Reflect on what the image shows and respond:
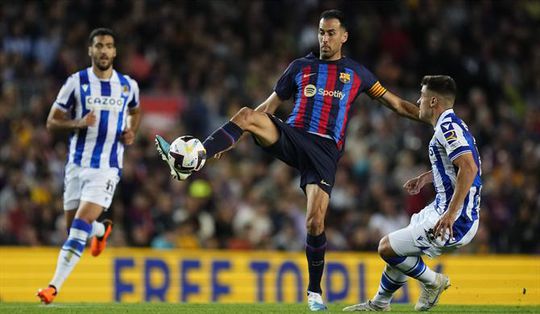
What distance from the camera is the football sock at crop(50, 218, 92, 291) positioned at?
10.8 metres

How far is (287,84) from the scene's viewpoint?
34.2 feet

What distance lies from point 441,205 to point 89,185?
381 cm

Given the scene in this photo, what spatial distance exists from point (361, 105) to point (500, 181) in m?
2.87

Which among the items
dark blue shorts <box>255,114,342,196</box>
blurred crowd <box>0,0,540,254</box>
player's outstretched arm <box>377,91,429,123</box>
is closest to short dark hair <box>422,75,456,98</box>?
player's outstretched arm <box>377,91,429,123</box>

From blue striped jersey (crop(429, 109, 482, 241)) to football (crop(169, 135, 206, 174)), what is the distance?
2107mm

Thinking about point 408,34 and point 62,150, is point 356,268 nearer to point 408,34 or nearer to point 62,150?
point 62,150

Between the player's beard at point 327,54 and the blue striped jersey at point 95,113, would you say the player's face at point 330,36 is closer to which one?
the player's beard at point 327,54

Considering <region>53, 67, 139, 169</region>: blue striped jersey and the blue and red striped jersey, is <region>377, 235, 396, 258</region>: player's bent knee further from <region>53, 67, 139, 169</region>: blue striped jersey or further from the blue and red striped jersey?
<region>53, 67, 139, 169</region>: blue striped jersey

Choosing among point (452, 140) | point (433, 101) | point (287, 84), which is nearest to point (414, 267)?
point (452, 140)

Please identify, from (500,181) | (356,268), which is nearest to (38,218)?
(356,268)

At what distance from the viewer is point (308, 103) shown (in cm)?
1023

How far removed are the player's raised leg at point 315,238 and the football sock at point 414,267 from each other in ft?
2.22

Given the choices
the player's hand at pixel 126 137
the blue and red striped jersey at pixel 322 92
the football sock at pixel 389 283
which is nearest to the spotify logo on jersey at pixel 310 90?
the blue and red striped jersey at pixel 322 92

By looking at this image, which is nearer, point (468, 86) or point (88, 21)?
point (88, 21)
